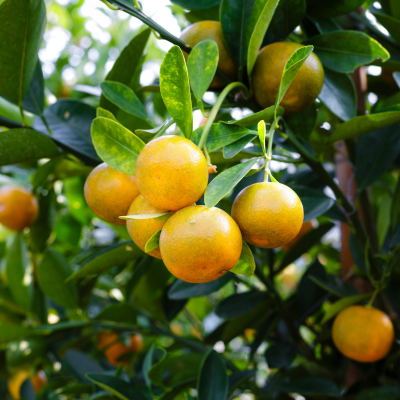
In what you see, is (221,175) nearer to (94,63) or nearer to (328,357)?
(328,357)

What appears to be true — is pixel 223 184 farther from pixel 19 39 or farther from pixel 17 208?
pixel 17 208

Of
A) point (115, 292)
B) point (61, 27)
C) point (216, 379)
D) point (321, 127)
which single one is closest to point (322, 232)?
point (321, 127)

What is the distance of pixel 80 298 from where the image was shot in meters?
1.06

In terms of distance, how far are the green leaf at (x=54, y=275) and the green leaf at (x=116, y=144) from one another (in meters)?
0.63


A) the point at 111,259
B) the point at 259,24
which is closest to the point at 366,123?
the point at 259,24

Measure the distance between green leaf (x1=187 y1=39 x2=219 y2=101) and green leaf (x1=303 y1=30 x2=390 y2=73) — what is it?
25cm

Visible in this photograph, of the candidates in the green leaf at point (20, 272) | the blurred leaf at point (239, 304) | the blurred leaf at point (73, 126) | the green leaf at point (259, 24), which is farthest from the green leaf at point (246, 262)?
the green leaf at point (20, 272)

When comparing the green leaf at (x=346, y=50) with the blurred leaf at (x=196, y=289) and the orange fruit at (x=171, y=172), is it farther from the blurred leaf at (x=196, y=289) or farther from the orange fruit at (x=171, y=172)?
the blurred leaf at (x=196, y=289)

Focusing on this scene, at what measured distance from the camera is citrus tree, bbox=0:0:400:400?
387 mm

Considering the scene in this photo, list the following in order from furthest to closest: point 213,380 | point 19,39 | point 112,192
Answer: point 213,380
point 19,39
point 112,192

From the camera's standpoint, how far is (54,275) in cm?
97

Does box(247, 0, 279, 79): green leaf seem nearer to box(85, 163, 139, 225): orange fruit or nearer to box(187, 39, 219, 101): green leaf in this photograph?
box(187, 39, 219, 101): green leaf

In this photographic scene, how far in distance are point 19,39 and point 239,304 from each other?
2.33ft

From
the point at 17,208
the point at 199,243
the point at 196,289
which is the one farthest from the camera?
the point at 17,208
